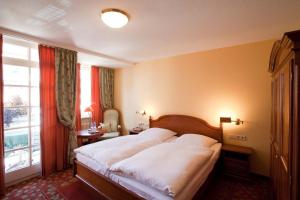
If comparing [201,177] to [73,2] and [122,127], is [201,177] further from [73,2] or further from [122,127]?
[122,127]

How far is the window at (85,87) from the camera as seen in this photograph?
4443 millimetres

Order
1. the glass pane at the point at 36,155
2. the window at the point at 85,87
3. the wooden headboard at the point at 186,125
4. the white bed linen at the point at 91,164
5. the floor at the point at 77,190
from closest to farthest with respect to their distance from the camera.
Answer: the white bed linen at the point at 91,164
the floor at the point at 77,190
the glass pane at the point at 36,155
the wooden headboard at the point at 186,125
the window at the point at 85,87

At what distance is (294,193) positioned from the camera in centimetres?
99

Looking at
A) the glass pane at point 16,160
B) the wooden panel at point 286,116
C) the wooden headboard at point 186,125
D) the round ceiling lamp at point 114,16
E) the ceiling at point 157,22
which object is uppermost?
the ceiling at point 157,22

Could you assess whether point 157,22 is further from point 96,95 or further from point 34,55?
point 96,95

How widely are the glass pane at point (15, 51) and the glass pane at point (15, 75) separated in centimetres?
20

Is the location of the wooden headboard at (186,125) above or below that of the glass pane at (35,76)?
below

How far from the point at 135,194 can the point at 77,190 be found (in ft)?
4.46

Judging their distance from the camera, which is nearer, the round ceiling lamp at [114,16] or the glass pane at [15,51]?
the round ceiling lamp at [114,16]

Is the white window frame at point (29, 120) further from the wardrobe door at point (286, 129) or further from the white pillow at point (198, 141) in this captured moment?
the wardrobe door at point (286, 129)

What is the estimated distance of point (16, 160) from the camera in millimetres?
2908

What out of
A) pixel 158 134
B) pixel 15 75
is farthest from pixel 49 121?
pixel 158 134

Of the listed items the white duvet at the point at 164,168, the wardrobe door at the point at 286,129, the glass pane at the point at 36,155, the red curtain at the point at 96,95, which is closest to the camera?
the wardrobe door at the point at 286,129

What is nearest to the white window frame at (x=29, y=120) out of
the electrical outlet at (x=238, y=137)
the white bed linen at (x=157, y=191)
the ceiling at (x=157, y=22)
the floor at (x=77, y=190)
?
the floor at (x=77, y=190)
